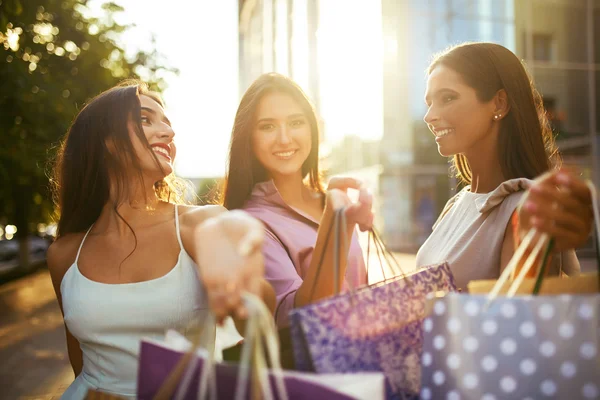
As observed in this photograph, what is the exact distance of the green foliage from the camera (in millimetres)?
7715

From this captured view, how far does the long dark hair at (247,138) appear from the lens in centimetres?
257

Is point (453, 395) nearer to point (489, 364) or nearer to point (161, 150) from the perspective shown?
point (489, 364)

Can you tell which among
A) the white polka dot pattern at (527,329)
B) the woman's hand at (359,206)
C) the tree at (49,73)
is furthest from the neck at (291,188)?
the tree at (49,73)

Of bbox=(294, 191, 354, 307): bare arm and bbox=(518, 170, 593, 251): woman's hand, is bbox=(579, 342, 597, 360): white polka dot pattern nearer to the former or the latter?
bbox=(518, 170, 593, 251): woman's hand

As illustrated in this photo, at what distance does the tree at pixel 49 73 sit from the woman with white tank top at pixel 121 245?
5.88 m

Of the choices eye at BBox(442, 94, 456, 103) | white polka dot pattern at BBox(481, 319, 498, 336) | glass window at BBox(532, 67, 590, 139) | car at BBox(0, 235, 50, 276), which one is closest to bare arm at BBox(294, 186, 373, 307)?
white polka dot pattern at BBox(481, 319, 498, 336)

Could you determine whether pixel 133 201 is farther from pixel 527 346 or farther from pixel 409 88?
pixel 409 88

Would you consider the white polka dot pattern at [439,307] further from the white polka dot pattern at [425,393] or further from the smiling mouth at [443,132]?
the smiling mouth at [443,132]

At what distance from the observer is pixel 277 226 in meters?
2.41

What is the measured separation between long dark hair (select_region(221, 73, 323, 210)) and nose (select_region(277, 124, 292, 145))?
12cm

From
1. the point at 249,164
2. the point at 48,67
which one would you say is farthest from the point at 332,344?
the point at 48,67

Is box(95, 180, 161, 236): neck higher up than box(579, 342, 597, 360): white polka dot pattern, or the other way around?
box(95, 180, 161, 236): neck

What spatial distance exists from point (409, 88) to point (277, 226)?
1670 cm

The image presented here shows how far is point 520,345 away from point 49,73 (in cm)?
942
